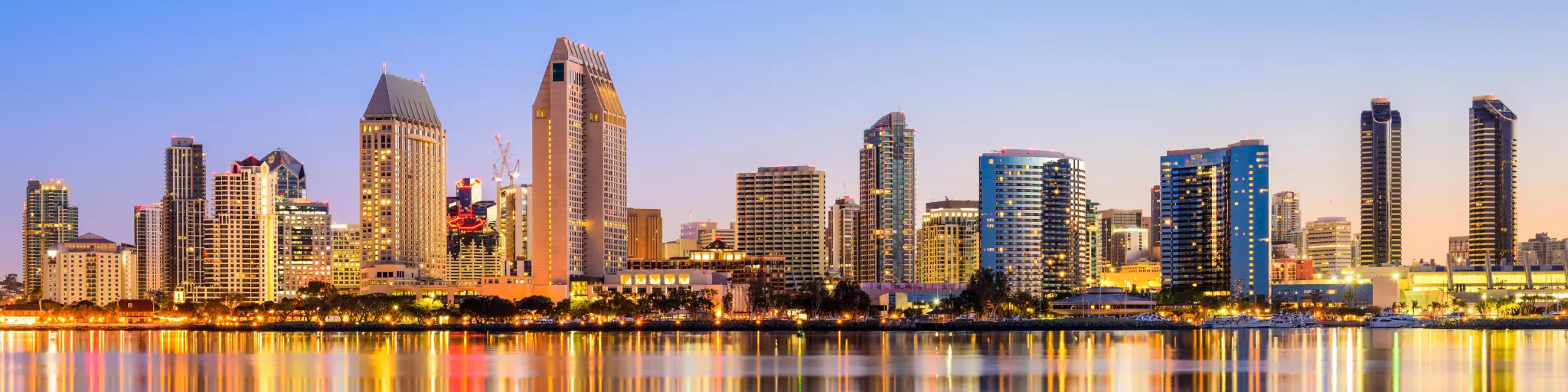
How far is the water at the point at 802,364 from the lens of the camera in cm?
8819

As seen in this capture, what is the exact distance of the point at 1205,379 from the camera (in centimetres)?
9094

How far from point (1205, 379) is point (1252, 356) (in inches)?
1171

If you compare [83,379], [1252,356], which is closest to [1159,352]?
[1252,356]

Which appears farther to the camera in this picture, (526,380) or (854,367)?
(854,367)

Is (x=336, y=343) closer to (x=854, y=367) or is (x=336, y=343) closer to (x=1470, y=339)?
(x=854, y=367)

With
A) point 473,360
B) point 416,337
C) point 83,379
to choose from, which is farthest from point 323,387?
point 416,337

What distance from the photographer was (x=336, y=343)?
154m

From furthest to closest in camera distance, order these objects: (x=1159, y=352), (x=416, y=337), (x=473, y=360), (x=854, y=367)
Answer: (x=416, y=337) → (x=1159, y=352) → (x=473, y=360) → (x=854, y=367)

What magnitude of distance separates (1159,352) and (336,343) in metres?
72.7

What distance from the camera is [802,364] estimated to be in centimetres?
10856

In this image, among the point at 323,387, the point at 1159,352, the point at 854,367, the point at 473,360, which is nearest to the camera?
the point at 323,387

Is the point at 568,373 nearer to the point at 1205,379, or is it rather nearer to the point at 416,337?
the point at 1205,379

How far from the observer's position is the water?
88.2 metres

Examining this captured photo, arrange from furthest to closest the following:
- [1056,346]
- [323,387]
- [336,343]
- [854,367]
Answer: [336,343] → [1056,346] → [854,367] → [323,387]
